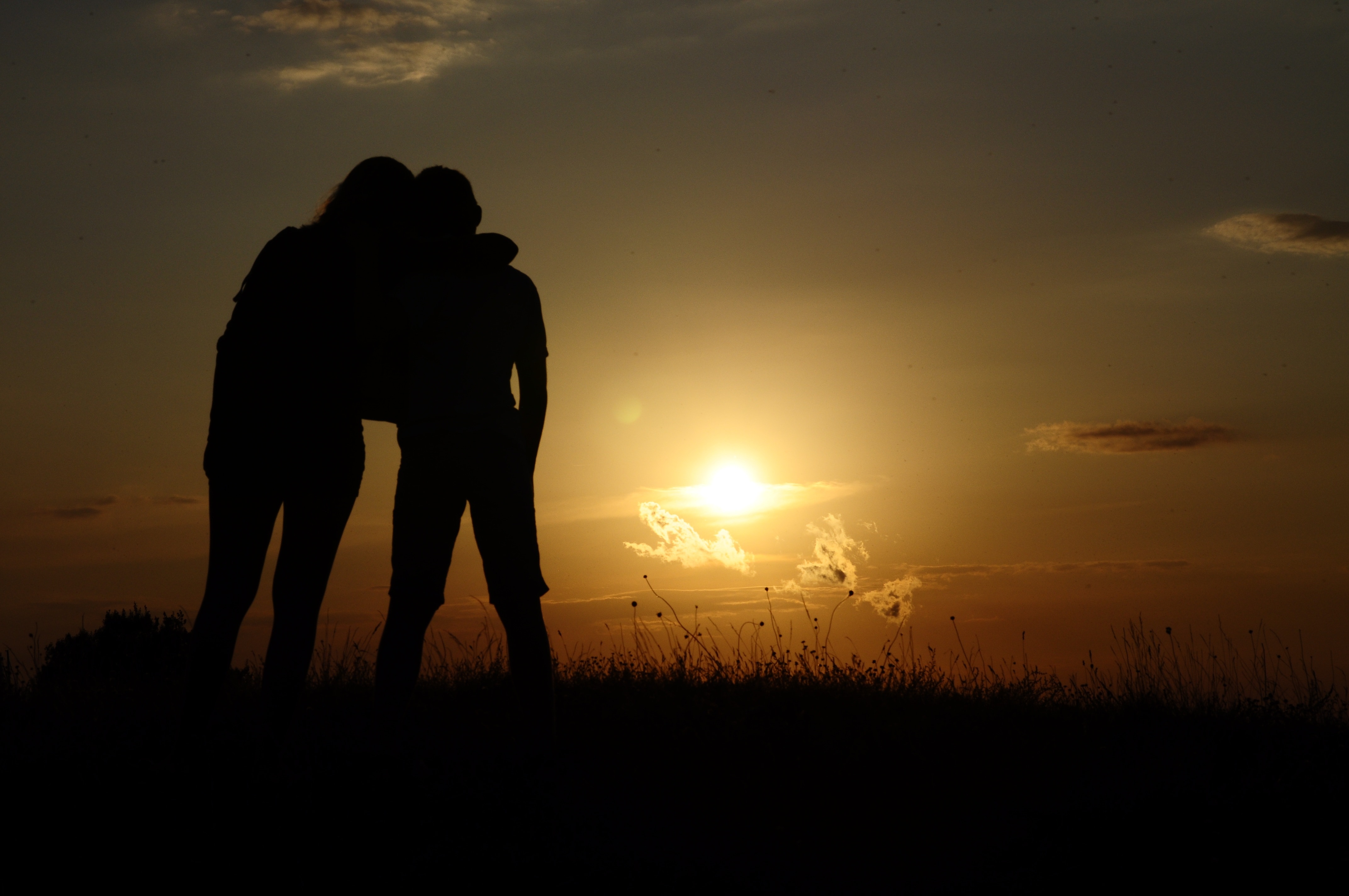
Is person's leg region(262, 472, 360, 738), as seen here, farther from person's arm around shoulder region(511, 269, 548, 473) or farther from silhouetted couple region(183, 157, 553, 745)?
person's arm around shoulder region(511, 269, 548, 473)

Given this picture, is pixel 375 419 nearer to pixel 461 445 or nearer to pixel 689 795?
pixel 461 445

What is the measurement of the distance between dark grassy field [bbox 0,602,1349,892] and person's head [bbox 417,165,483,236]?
2152 mm

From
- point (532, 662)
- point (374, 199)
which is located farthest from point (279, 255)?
point (532, 662)

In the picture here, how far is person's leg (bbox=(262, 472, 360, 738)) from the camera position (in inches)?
167

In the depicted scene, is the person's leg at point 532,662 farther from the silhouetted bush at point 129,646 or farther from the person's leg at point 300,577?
the silhouetted bush at point 129,646

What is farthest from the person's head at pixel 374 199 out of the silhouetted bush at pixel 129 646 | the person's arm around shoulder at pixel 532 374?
the silhouetted bush at pixel 129 646

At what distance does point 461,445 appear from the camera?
4141 millimetres

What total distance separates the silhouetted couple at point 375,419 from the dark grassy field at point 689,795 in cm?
41

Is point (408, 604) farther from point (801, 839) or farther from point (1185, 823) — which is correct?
point (1185, 823)

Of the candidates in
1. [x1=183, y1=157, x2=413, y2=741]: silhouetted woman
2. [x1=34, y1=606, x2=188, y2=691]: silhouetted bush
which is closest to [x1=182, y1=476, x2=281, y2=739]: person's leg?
[x1=183, y1=157, x2=413, y2=741]: silhouetted woman

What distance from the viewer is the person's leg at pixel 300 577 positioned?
13.9 feet

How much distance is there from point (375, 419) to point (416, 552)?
2.09 ft

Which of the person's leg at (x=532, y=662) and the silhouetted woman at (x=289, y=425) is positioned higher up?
the silhouetted woman at (x=289, y=425)

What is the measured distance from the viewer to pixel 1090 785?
5.18 metres
